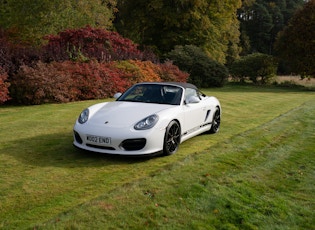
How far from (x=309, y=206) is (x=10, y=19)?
22.1 meters

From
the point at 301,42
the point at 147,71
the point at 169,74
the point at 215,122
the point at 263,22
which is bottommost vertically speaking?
the point at 215,122

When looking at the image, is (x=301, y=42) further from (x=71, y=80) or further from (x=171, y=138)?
(x=171, y=138)

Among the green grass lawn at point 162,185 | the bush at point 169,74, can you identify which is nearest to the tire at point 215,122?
the green grass lawn at point 162,185

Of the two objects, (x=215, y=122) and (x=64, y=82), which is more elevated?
(x=64, y=82)

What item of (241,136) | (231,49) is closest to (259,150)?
(241,136)

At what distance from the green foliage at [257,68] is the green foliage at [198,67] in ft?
20.7

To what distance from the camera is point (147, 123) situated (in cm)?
588

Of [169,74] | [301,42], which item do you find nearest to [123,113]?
[169,74]

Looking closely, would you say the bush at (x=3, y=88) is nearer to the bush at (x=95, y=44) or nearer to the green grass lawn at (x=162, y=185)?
the green grass lawn at (x=162, y=185)

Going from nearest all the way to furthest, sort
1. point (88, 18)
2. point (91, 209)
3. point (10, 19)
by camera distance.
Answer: point (91, 209)
point (10, 19)
point (88, 18)

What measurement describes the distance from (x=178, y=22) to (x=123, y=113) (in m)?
26.8

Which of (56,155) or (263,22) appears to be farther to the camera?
(263,22)

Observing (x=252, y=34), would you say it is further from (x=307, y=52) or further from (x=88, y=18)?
(x=88, y=18)

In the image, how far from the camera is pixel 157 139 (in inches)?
231
